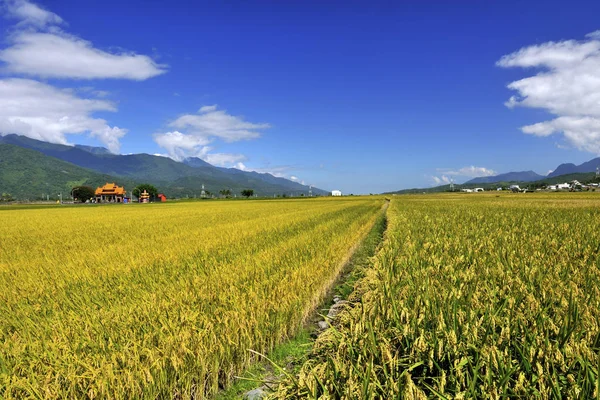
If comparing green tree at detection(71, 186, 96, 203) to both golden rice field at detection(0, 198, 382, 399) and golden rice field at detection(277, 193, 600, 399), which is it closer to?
golden rice field at detection(0, 198, 382, 399)

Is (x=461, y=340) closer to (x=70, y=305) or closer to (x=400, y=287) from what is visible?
(x=400, y=287)

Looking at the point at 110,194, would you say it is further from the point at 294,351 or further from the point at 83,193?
the point at 294,351

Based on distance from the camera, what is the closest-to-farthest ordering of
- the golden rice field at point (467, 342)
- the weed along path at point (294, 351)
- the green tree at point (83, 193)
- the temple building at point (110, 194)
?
1. the golden rice field at point (467, 342)
2. the weed along path at point (294, 351)
3. the temple building at point (110, 194)
4. the green tree at point (83, 193)

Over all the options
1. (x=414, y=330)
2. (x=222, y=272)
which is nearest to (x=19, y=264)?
(x=222, y=272)

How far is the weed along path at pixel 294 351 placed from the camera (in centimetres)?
332

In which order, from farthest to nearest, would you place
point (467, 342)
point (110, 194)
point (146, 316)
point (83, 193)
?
point (83, 193), point (110, 194), point (146, 316), point (467, 342)

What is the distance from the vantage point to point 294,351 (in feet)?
14.7

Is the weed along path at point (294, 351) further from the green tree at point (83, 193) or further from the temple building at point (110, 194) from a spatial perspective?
the green tree at point (83, 193)

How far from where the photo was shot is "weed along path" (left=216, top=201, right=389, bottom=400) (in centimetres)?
332

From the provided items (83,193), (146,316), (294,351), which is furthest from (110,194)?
(294,351)

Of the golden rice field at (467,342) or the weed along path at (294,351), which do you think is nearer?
the golden rice field at (467,342)

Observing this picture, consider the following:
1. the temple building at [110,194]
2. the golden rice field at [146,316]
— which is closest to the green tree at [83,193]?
the temple building at [110,194]

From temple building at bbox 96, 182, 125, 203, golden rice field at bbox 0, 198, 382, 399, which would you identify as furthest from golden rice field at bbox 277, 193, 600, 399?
temple building at bbox 96, 182, 125, 203

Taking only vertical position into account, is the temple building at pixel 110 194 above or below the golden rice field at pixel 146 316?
above
